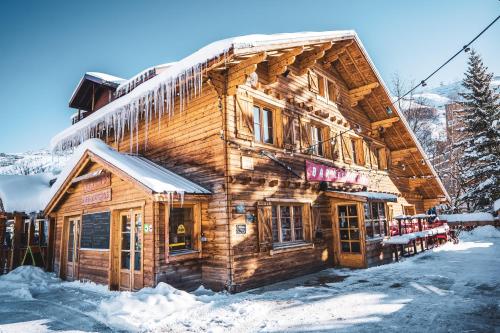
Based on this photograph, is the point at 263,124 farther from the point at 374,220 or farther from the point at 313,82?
the point at 374,220

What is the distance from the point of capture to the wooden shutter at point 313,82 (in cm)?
1209

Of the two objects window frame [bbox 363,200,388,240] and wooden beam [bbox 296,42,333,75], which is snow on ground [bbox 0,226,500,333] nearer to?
window frame [bbox 363,200,388,240]

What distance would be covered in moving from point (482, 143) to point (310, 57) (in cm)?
1445

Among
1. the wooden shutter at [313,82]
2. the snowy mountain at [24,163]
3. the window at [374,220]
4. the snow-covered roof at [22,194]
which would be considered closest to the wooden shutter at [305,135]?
the wooden shutter at [313,82]

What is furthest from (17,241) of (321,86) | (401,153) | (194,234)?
(401,153)

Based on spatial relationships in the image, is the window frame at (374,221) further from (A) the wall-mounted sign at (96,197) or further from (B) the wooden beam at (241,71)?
(A) the wall-mounted sign at (96,197)

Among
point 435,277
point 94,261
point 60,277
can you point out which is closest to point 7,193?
point 60,277

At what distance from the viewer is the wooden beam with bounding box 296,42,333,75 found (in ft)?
35.3

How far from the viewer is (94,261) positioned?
961cm

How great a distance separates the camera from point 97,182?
9805 millimetres

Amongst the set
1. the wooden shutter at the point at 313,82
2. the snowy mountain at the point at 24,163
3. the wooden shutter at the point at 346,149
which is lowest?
the wooden shutter at the point at 346,149

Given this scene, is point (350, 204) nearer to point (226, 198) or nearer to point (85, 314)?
point (226, 198)

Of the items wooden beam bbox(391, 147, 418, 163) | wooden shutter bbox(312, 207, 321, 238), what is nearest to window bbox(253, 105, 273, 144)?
wooden shutter bbox(312, 207, 321, 238)

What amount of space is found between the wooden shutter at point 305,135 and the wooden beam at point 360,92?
184 inches
